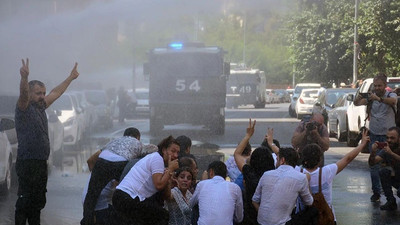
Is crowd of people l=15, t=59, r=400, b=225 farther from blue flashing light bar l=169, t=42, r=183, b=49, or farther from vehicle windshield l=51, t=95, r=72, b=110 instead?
blue flashing light bar l=169, t=42, r=183, b=49

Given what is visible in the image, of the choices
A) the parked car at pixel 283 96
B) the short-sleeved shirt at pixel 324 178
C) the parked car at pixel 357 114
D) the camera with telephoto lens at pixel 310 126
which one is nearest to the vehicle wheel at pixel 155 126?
the parked car at pixel 357 114

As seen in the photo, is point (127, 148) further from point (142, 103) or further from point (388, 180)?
point (142, 103)

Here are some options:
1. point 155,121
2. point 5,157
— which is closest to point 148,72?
point 155,121

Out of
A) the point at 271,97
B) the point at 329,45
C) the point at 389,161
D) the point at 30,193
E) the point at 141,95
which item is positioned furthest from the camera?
the point at 271,97

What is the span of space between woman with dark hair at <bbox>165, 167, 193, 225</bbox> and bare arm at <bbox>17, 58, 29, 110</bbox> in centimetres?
199

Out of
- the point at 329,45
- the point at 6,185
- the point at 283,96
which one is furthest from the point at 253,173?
the point at 283,96

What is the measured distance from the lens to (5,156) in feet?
49.6

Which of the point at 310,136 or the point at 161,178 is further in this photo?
the point at 310,136

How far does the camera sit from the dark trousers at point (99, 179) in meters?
9.80

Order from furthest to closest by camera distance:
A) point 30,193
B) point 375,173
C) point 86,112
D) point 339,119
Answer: point 86,112, point 339,119, point 375,173, point 30,193

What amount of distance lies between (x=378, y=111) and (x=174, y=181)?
19.2ft

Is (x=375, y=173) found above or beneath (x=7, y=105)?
beneath

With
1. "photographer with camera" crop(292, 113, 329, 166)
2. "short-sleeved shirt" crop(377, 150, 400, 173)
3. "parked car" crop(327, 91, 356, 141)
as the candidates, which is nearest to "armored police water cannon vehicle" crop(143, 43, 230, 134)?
"parked car" crop(327, 91, 356, 141)

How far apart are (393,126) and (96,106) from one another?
74.9 ft
